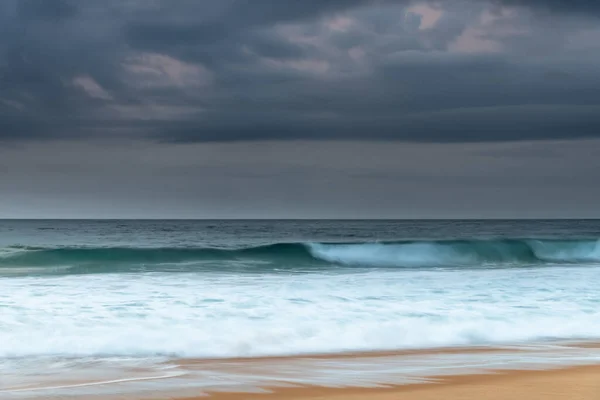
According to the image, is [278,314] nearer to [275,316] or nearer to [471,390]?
[275,316]

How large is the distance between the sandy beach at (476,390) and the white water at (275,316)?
191 centimetres

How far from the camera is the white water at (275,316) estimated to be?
7.16m

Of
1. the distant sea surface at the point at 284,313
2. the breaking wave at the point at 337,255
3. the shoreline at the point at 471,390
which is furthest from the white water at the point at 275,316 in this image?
the breaking wave at the point at 337,255

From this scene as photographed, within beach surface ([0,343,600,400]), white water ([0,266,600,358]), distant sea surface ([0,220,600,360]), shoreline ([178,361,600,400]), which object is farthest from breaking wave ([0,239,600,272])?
shoreline ([178,361,600,400])

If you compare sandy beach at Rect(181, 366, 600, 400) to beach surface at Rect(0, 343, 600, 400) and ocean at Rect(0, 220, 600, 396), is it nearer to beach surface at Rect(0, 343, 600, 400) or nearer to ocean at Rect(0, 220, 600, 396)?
beach surface at Rect(0, 343, 600, 400)

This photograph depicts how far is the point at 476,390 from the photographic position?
16.4ft

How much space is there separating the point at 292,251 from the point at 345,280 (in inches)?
502

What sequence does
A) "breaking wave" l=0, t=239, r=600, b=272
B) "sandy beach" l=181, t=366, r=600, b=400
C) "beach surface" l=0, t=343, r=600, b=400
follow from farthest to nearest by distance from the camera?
"breaking wave" l=0, t=239, r=600, b=272, "beach surface" l=0, t=343, r=600, b=400, "sandy beach" l=181, t=366, r=600, b=400

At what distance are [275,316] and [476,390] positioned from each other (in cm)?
404

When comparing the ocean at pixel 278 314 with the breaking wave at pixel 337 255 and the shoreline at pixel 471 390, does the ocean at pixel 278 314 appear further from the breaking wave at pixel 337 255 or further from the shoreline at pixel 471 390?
the breaking wave at pixel 337 255

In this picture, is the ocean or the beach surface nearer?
the beach surface

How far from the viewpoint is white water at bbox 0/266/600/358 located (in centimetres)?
716

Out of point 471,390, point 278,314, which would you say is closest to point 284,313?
point 278,314

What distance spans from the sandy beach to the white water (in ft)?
6.28
